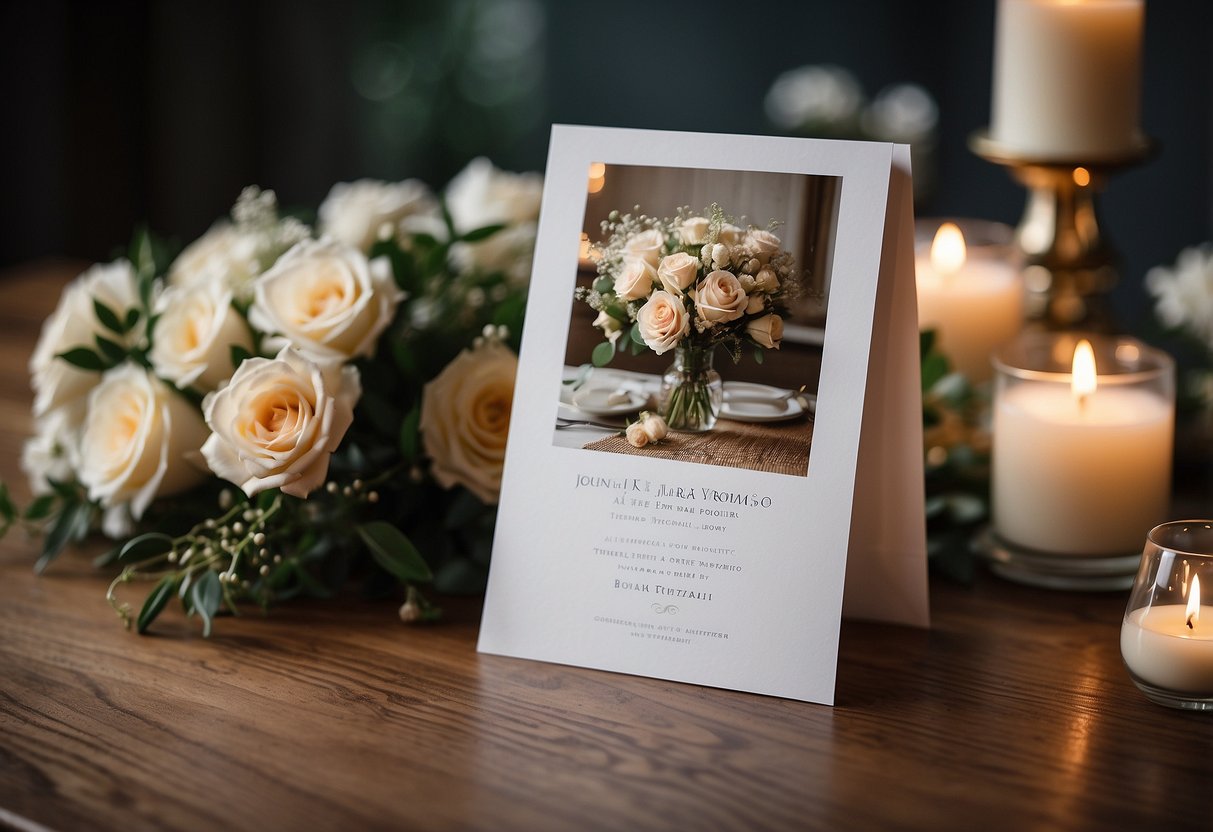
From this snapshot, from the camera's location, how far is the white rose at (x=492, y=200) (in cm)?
141

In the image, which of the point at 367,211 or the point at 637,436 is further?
the point at 367,211

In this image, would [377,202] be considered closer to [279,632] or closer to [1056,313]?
[279,632]

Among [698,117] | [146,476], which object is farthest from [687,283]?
[698,117]

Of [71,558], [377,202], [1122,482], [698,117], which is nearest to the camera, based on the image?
[1122,482]

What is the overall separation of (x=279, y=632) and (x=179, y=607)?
114mm

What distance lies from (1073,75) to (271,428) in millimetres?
869

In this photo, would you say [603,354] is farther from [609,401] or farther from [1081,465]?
[1081,465]

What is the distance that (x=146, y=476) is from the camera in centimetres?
102

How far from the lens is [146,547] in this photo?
100cm

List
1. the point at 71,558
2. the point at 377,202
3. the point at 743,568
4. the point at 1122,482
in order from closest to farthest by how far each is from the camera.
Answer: the point at 743,568 → the point at 1122,482 → the point at 71,558 → the point at 377,202

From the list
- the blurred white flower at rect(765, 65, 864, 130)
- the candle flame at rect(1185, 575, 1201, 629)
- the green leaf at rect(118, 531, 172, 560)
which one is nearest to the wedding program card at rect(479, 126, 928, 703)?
the candle flame at rect(1185, 575, 1201, 629)

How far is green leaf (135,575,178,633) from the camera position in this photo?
0.95m

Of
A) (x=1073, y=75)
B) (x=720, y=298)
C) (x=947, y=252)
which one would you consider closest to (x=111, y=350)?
(x=720, y=298)

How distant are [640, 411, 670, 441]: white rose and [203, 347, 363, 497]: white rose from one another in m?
0.23
